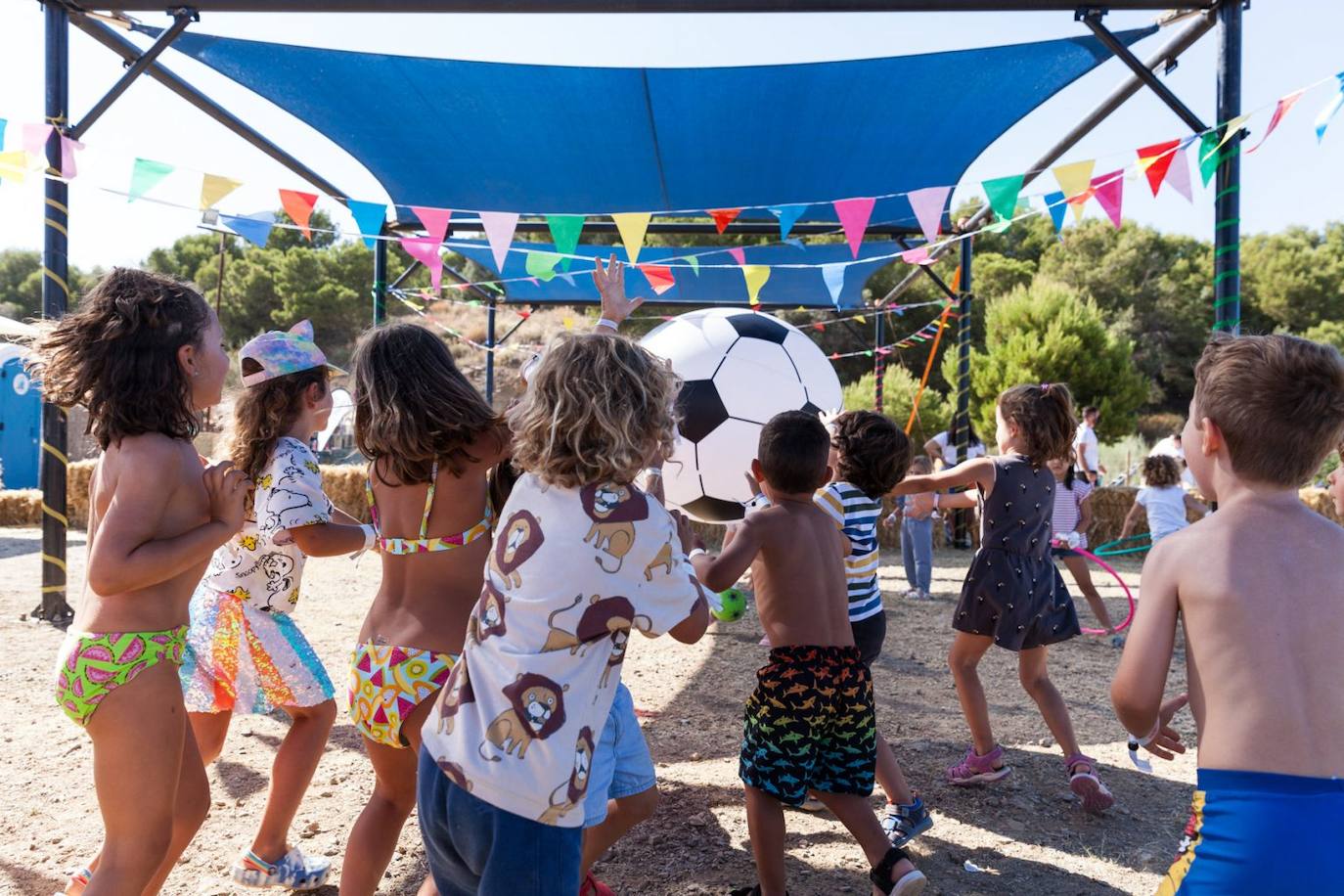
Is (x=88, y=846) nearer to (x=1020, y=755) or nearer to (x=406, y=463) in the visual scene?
(x=406, y=463)

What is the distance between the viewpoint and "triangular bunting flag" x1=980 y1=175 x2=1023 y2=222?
5.67m

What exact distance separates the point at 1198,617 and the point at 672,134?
21.7 feet

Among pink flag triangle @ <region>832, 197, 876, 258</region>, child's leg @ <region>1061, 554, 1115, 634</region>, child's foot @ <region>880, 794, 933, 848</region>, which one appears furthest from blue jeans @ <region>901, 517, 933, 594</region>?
child's foot @ <region>880, 794, 933, 848</region>

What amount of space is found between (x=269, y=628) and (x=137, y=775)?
30.5 inches

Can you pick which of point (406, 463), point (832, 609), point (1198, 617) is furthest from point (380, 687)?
point (1198, 617)

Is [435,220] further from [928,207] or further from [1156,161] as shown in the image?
[1156,161]

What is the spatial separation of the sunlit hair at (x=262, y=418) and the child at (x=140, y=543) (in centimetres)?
37

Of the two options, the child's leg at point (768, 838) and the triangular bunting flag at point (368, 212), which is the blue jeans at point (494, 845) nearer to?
the child's leg at point (768, 838)

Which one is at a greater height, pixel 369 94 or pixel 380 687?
pixel 369 94

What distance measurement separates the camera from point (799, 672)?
8.46ft

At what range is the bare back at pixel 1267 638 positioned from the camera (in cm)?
147

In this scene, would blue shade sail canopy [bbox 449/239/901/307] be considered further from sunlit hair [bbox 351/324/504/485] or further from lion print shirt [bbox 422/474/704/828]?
lion print shirt [bbox 422/474/704/828]

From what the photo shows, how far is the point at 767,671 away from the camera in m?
2.63

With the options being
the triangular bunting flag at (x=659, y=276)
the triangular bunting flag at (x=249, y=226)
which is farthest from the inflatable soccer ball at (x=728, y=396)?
the triangular bunting flag at (x=659, y=276)
